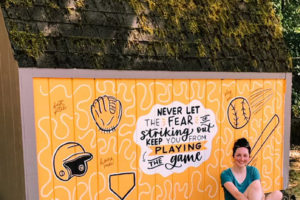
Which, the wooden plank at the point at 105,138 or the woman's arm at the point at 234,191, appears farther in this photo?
the woman's arm at the point at 234,191

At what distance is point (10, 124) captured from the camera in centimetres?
292

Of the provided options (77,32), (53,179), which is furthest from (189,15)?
(53,179)

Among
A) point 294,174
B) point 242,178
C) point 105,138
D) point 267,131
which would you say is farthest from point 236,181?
point 294,174

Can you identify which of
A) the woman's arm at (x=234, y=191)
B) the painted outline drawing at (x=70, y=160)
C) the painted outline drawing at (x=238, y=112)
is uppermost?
the painted outline drawing at (x=238, y=112)

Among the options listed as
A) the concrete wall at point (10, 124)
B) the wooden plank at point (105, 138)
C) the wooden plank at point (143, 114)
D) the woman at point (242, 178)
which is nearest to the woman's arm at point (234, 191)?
the woman at point (242, 178)

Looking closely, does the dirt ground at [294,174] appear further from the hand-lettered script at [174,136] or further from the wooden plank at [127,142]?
the wooden plank at [127,142]

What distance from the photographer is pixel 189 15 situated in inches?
139

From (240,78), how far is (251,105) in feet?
1.39

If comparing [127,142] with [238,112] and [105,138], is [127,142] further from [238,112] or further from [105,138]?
[238,112]

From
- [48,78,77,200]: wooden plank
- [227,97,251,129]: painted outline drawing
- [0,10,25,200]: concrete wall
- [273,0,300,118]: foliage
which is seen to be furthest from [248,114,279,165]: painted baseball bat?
[273,0,300,118]: foliage

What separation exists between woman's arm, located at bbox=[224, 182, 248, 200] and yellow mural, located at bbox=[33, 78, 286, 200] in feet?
1.49

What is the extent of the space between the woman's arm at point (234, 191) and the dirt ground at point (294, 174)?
3.05 m

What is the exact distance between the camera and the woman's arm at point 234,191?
122 inches

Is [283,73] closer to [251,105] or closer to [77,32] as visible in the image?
[251,105]
